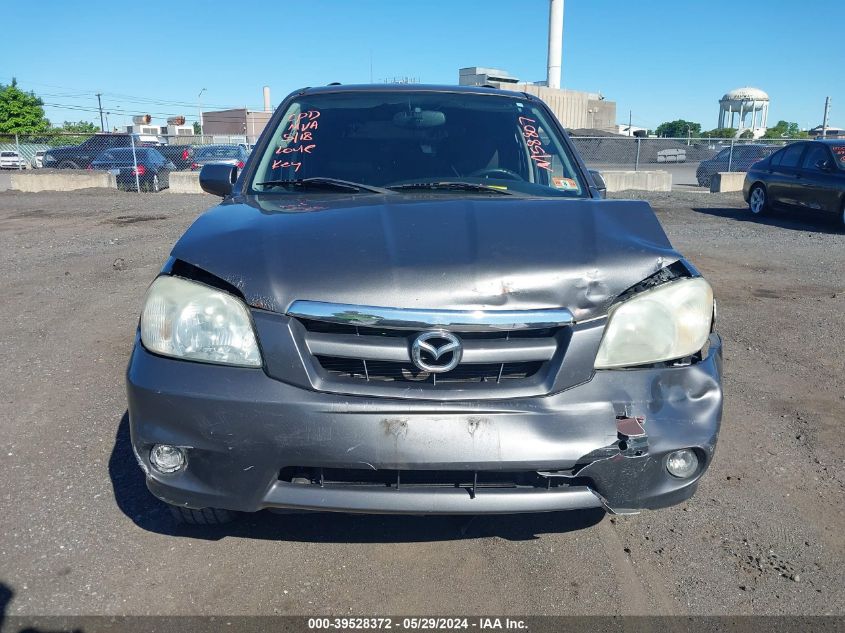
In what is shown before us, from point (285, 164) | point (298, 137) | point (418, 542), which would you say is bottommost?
point (418, 542)

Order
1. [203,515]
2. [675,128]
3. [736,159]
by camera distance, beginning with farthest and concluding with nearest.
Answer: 1. [675,128]
2. [736,159]
3. [203,515]

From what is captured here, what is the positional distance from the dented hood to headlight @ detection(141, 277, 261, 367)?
0.26 feet

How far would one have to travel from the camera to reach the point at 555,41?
61188 mm

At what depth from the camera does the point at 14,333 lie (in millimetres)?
5523

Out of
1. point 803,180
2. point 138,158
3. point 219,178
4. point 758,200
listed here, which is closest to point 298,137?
point 219,178

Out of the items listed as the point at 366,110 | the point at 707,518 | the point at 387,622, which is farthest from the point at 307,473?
the point at 366,110

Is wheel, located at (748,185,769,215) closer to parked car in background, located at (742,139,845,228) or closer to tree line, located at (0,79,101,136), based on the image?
parked car in background, located at (742,139,845,228)

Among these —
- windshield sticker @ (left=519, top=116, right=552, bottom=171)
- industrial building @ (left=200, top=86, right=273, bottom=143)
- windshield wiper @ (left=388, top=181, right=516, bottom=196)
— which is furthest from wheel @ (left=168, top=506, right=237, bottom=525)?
industrial building @ (left=200, top=86, right=273, bottom=143)

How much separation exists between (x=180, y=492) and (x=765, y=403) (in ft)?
11.4

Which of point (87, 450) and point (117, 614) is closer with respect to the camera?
point (117, 614)

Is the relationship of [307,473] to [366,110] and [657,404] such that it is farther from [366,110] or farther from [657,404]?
[366,110]

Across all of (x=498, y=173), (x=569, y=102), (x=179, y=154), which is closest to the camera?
(x=498, y=173)

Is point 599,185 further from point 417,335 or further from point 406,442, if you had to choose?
point 406,442

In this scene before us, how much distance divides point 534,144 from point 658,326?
175cm
